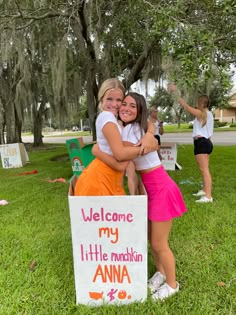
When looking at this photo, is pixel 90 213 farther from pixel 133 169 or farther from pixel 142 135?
pixel 142 135

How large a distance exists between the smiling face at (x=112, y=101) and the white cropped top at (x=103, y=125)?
0.09 m

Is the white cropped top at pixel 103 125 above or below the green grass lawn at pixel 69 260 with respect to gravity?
above

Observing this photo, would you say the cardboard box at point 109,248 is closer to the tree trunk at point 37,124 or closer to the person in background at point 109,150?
the person in background at point 109,150

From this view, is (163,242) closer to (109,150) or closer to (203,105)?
(109,150)

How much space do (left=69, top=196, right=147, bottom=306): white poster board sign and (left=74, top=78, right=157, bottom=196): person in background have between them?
0.10m

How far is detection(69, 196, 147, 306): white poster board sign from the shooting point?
176cm

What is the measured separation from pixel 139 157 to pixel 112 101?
0.38 meters

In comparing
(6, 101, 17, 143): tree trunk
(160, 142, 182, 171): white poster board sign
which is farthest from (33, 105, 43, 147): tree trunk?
(160, 142, 182, 171): white poster board sign

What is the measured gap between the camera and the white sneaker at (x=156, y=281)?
208 cm

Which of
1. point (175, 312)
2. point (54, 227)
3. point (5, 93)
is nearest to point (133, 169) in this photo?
point (175, 312)

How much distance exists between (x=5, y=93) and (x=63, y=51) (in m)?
5.19

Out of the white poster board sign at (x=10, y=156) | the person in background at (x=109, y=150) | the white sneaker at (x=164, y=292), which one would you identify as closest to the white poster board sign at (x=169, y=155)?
the white poster board sign at (x=10, y=156)

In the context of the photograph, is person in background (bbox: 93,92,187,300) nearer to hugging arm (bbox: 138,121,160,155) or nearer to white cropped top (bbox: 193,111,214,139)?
hugging arm (bbox: 138,121,160,155)

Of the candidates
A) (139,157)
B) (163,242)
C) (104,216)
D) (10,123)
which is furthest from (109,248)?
(10,123)
